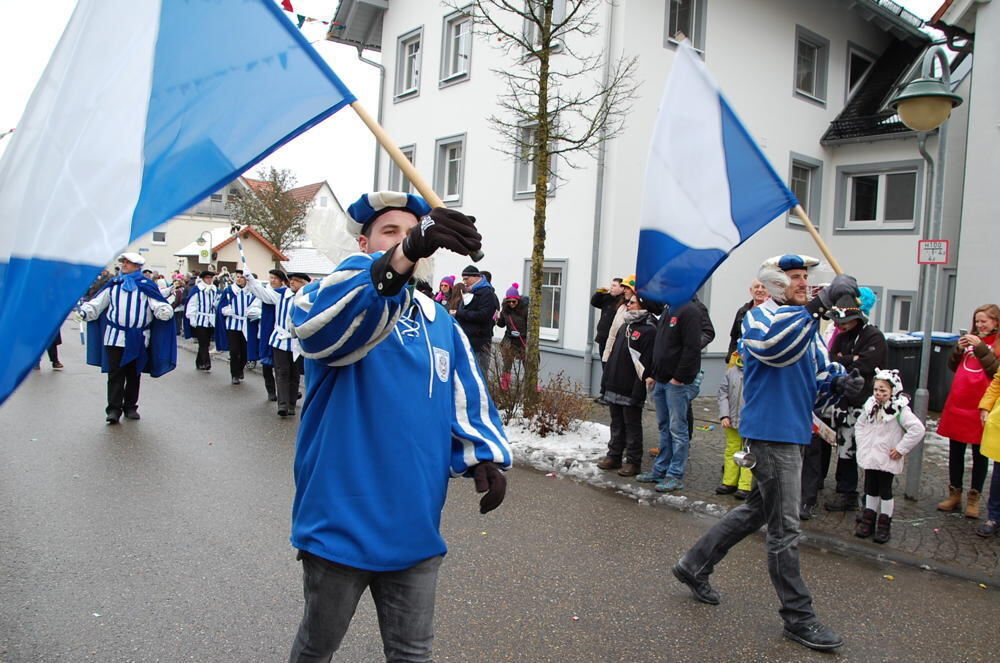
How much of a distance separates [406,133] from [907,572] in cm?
1644

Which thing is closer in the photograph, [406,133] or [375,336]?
[375,336]

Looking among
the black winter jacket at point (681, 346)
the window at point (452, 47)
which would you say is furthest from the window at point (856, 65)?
the black winter jacket at point (681, 346)

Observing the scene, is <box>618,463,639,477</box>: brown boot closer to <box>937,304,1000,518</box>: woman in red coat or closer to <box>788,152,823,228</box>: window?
<box>937,304,1000,518</box>: woman in red coat

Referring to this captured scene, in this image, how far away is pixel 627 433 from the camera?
7617mm

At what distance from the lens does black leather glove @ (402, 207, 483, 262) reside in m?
1.91

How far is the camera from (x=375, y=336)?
7.03 ft

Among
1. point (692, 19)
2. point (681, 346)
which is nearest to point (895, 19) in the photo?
point (692, 19)

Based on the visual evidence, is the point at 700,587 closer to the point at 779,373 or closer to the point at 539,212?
the point at 779,373

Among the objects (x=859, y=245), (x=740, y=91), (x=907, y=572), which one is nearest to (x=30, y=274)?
(x=907, y=572)

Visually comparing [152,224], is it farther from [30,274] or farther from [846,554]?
[846,554]

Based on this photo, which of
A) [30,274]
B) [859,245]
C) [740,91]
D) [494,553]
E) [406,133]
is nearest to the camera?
[30,274]

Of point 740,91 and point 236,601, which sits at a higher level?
point 740,91

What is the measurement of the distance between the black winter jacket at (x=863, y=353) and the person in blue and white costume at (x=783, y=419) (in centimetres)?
254

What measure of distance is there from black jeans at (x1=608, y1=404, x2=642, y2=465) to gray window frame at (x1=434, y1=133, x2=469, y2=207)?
10.8 meters
